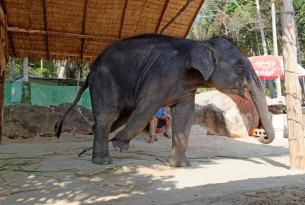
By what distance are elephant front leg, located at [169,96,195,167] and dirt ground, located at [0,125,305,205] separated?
17 centimetres

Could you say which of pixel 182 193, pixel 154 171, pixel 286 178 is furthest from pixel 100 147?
pixel 286 178

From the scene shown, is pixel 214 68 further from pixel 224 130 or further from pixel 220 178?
pixel 224 130

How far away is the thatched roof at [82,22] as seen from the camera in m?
7.58

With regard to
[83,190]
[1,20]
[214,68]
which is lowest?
[83,190]

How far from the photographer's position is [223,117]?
11.3 meters

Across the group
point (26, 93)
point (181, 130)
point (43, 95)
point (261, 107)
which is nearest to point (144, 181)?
point (181, 130)

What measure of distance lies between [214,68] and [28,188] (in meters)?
2.73

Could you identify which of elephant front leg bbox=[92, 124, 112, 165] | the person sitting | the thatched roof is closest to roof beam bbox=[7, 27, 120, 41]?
the thatched roof

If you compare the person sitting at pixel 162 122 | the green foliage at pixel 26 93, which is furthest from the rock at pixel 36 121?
the person sitting at pixel 162 122

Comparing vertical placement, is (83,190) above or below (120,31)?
below

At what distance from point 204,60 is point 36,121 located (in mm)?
6154

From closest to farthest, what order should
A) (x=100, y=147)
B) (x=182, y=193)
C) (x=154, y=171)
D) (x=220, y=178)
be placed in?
(x=182, y=193) → (x=220, y=178) → (x=154, y=171) → (x=100, y=147)

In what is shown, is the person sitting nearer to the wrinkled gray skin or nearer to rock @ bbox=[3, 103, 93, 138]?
rock @ bbox=[3, 103, 93, 138]

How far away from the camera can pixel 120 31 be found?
8.49 m
